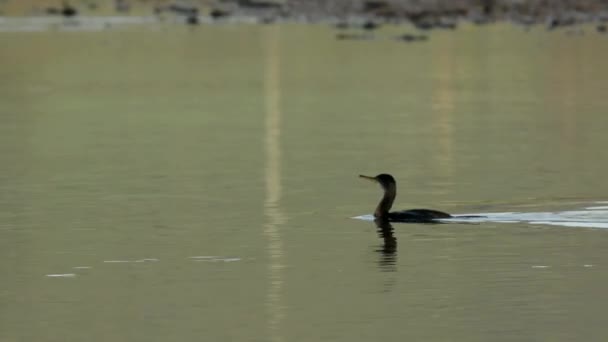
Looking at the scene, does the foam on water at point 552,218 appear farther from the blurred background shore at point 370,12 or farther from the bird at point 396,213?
the blurred background shore at point 370,12

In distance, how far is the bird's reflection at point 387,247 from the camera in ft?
59.2

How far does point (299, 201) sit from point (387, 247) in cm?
402

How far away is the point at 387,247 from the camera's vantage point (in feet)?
63.6

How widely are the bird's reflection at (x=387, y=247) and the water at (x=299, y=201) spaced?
5cm

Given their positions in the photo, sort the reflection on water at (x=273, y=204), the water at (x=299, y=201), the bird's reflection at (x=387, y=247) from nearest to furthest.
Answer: the water at (x=299, y=201), the reflection on water at (x=273, y=204), the bird's reflection at (x=387, y=247)

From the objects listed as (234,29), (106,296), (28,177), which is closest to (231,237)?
(106,296)

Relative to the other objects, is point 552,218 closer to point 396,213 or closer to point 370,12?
point 396,213

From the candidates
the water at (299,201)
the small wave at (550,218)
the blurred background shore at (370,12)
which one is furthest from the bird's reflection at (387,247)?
the blurred background shore at (370,12)

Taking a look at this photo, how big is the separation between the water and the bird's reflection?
0.17ft

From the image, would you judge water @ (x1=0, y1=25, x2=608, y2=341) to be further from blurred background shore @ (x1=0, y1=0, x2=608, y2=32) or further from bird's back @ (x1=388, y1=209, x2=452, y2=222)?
blurred background shore @ (x1=0, y1=0, x2=608, y2=32)

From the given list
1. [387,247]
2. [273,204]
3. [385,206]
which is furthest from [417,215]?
[273,204]

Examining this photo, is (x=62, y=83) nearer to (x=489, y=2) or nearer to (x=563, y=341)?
(x=489, y=2)

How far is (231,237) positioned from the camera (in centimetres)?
2012

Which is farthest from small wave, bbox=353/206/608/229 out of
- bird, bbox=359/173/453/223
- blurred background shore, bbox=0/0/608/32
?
blurred background shore, bbox=0/0/608/32
